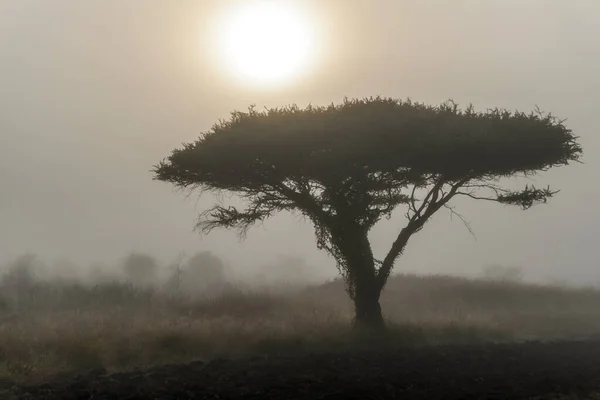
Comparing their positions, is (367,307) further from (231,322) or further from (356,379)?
(356,379)

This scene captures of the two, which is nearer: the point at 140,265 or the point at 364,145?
the point at 364,145

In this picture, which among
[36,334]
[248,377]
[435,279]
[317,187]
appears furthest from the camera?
[435,279]

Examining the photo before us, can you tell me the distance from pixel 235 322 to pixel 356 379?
919 centimetres

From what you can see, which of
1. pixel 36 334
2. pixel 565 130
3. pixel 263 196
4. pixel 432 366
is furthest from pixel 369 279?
pixel 36 334

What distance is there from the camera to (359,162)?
22.0m

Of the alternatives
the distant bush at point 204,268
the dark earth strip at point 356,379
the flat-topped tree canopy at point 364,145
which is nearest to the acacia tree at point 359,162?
the flat-topped tree canopy at point 364,145

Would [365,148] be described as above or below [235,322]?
above

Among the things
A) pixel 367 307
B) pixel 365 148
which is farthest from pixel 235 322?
pixel 365 148

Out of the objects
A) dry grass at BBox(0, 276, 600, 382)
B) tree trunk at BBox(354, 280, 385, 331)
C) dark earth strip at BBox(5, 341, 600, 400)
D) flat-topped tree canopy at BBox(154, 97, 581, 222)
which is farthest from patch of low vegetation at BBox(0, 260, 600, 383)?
flat-topped tree canopy at BBox(154, 97, 581, 222)

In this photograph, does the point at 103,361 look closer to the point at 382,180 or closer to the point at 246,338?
the point at 246,338

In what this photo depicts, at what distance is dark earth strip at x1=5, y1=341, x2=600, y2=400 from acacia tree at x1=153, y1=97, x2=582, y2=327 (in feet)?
21.7

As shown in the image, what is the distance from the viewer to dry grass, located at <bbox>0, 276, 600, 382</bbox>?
1575 centimetres

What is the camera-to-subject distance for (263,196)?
78.2 ft

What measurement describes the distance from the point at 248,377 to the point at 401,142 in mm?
12286
